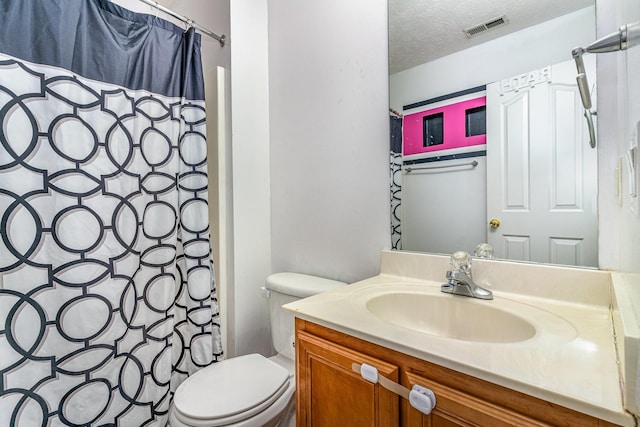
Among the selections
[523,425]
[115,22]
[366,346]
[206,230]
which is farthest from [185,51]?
[523,425]

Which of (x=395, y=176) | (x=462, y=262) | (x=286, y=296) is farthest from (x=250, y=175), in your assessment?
(x=462, y=262)

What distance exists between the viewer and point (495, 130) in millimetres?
1012

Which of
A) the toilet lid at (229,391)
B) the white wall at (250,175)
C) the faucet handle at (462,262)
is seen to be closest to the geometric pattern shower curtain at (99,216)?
the white wall at (250,175)

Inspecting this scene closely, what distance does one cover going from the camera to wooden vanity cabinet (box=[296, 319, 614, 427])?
50cm

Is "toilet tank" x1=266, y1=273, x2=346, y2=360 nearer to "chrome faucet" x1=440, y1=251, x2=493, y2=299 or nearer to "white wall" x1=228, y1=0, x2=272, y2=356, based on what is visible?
"white wall" x1=228, y1=0, x2=272, y2=356

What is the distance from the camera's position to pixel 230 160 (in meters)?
1.49

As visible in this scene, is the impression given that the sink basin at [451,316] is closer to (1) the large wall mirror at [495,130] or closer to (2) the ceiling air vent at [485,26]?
(1) the large wall mirror at [495,130]

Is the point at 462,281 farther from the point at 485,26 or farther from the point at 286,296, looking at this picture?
the point at 485,26

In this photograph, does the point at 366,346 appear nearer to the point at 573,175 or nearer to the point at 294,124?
the point at 573,175

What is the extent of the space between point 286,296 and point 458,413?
86cm

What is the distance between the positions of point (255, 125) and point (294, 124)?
22 cm

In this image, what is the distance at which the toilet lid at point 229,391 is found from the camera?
941mm

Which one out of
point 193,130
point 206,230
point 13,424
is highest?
point 193,130

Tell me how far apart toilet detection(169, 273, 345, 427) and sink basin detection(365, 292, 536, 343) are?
13.1 inches
